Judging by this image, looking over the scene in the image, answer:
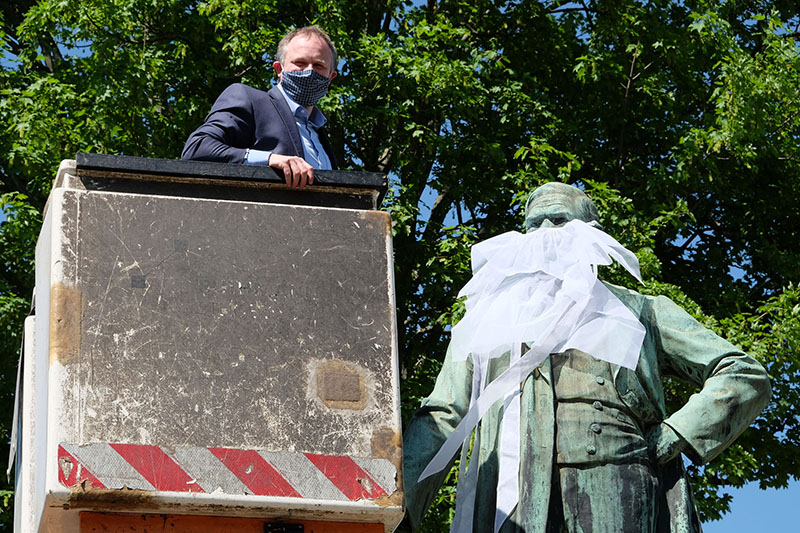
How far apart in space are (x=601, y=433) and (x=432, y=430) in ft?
2.01

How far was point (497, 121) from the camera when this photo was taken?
14.2m

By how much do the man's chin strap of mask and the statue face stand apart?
0.20 feet

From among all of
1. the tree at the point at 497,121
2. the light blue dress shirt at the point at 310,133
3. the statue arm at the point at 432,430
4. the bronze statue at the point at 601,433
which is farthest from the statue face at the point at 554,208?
the tree at the point at 497,121

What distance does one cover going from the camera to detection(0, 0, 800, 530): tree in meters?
12.9

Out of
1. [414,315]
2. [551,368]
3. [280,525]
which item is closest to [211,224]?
[280,525]

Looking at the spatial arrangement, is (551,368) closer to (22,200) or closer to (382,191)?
(382,191)

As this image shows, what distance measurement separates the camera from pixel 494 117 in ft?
46.6

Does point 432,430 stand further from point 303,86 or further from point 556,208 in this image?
point 303,86

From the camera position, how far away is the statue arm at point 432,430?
17.4 ft

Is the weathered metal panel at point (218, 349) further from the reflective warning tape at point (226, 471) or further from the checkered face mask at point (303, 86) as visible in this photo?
the checkered face mask at point (303, 86)

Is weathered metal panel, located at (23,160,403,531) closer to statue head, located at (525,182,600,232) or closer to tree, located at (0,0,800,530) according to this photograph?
statue head, located at (525,182,600,232)

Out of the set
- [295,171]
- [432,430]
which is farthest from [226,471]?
[432,430]

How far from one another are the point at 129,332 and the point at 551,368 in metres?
1.61

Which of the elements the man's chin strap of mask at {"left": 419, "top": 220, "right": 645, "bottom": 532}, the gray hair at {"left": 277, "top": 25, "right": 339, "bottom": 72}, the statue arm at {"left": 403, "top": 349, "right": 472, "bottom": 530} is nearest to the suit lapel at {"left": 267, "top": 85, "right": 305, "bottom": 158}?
the gray hair at {"left": 277, "top": 25, "right": 339, "bottom": 72}
